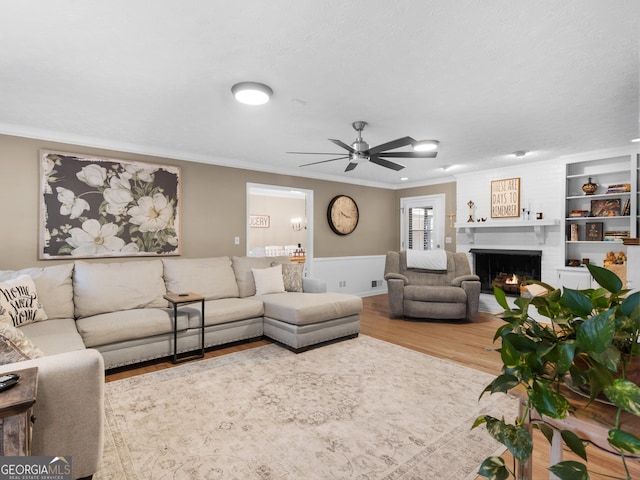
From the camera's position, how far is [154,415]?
240cm

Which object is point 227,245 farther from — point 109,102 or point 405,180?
point 405,180

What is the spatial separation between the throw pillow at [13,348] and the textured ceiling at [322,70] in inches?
64.4

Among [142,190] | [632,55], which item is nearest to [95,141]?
[142,190]

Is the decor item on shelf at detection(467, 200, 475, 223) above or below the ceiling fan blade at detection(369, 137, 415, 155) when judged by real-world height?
below

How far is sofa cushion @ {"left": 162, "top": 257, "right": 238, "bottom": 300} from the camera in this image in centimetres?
404

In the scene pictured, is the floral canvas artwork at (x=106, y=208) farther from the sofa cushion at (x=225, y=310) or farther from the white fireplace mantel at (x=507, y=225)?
the white fireplace mantel at (x=507, y=225)

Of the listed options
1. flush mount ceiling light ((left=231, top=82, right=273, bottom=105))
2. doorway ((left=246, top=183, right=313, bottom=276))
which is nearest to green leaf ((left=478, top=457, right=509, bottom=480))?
flush mount ceiling light ((left=231, top=82, right=273, bottom=105))

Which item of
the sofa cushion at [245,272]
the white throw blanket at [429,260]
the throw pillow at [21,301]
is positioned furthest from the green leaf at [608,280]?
the white throw blanket at [429,260]

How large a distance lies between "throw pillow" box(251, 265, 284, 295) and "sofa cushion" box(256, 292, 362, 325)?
17 cm

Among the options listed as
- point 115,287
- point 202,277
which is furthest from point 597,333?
point 202,277

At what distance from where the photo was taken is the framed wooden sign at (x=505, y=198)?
5566 millimetres

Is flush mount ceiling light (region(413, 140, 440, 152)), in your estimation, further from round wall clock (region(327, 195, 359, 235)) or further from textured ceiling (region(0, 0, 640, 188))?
round wall clock (region(327, 195, 359, 235))

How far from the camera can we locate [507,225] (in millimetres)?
5543

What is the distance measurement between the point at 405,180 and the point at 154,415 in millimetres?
5839
